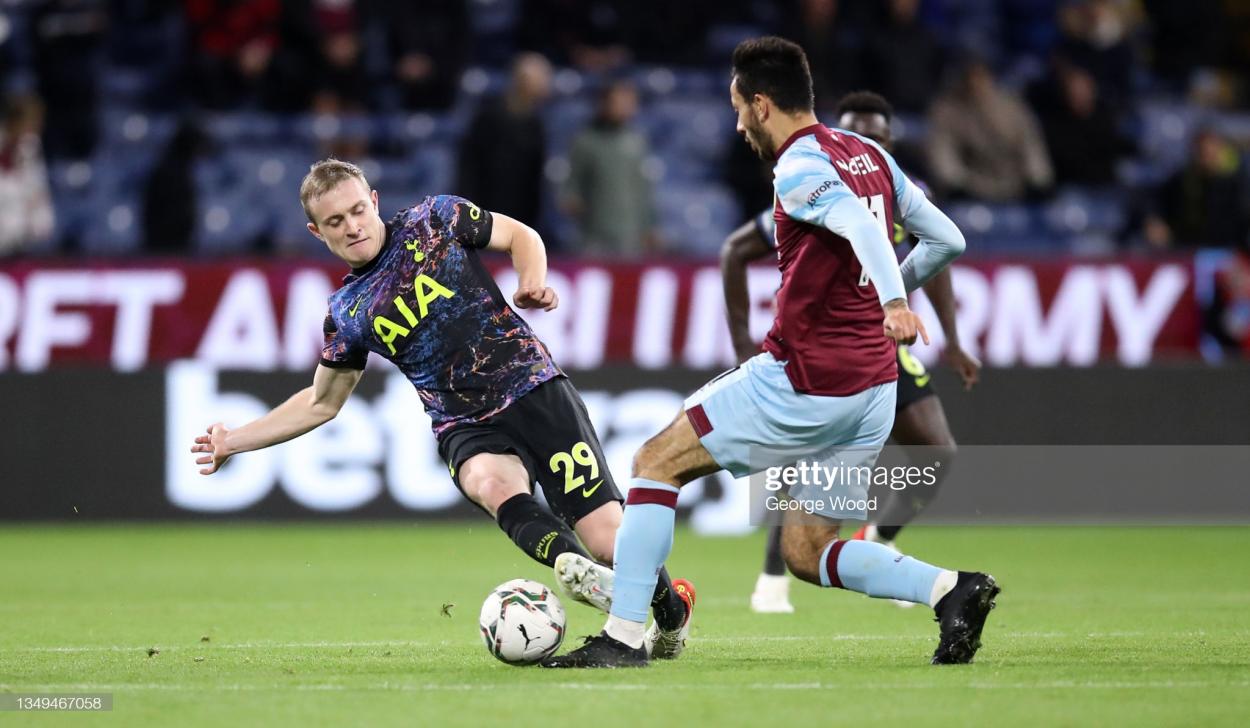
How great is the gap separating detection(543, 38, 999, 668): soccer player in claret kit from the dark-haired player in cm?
218

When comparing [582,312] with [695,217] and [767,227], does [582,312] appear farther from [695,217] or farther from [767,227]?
[767,227]

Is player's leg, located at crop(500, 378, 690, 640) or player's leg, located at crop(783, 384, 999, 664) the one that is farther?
player's leg, located at crop(500, 378, 690, 640)

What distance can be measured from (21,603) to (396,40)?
28.7 ft

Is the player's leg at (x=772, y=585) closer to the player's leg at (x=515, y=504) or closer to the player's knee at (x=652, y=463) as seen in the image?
the player's leg at (x=515, y=504)

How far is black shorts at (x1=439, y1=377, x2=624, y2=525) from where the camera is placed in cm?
716

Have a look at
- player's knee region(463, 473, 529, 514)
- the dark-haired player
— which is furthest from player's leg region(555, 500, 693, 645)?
the dark-haired player

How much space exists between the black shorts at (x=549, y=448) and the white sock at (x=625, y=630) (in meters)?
0.73

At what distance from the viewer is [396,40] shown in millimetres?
17250

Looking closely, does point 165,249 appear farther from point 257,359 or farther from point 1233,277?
point 1233,277

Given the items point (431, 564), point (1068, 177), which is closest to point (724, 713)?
point (431, 564)

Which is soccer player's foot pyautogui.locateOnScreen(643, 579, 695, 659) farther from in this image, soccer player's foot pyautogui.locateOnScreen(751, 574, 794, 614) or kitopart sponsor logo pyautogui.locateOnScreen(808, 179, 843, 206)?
soccer player's foot pyautogui.locateOnScreen(751, 574, 794, 614)

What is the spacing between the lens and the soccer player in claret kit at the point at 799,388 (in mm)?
6344

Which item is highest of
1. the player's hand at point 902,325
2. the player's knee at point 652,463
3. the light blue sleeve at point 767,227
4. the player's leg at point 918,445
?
the player's hand at point 902,325

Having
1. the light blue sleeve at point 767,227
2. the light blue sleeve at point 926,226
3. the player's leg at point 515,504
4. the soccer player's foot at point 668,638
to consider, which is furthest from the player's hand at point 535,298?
the light blue sleeve at point 767,227
